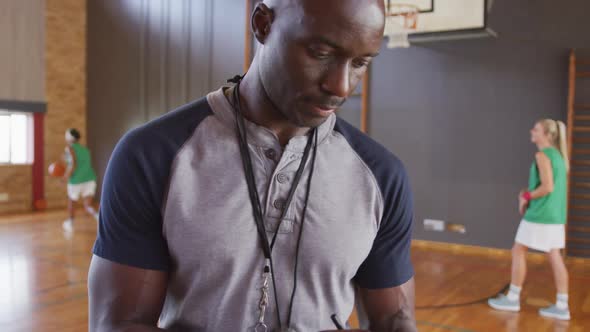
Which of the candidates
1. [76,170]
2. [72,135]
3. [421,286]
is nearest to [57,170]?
[76,170]

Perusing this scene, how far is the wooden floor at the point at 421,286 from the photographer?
3.28 meters

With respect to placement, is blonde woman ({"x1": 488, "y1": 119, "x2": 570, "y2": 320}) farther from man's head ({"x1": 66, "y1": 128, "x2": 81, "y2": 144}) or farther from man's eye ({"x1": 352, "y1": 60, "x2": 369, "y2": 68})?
man's head ({"x1": 66, "y1": 128, "x2": 81, "y2": 144})

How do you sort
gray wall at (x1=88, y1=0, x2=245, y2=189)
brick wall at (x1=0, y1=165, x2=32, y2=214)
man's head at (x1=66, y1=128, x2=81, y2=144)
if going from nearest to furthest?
man's head at (x1=66, y1=128, x2=81, y2=144)
gray wall at (x1=88, y1=0, x2=245, y2=189)
brick wall at (x1=0, y1=165, x2=32, y2=214)

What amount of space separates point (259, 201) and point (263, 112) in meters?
0.17

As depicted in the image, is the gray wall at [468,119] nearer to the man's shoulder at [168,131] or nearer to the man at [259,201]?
the man at [259,201]

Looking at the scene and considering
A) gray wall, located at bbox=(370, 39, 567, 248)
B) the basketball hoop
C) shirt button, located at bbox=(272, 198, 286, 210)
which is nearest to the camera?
shirt button, located at bbox=(272, 198, 286, 210)

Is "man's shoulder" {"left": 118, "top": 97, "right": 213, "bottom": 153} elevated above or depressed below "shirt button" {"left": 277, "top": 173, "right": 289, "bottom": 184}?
above

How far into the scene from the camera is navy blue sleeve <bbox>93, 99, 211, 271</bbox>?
90 cm

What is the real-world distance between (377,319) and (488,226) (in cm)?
474

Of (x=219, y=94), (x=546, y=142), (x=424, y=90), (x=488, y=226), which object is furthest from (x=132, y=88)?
(x=219, y=94)

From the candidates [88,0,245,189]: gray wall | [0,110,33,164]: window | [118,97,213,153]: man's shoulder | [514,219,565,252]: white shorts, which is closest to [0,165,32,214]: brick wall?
[0,110,33,164]: window

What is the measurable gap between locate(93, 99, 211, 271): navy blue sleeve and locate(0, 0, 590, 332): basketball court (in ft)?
8.08

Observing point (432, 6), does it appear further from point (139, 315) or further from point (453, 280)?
point (139, 315)

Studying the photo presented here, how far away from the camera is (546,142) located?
358cm
